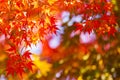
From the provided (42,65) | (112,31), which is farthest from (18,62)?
(112,31)

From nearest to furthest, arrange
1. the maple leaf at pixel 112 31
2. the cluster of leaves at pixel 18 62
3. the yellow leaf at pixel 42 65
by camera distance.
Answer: the cluster of leaves at pixel 18 62, the maple leaf at pixel 112 31, the yellow leaf at pixel 42 65

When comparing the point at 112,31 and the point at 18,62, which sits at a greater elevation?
the point at 18,62

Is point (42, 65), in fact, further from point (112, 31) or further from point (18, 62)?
point (112, 31)

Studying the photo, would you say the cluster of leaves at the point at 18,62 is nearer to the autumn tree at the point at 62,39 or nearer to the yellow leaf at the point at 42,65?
the autumn tree at the point at 62,39

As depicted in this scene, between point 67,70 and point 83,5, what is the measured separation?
1.01 meters

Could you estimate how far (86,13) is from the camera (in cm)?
423

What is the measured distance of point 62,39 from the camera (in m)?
4.52

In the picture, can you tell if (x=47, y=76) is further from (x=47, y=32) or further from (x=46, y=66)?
(x=47, y=32)

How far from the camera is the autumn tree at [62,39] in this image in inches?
146

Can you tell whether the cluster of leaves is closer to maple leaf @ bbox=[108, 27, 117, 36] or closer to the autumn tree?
the autumn tree

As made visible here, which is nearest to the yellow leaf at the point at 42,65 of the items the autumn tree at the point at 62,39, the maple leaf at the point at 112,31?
the autumn tree at the point at 62,39

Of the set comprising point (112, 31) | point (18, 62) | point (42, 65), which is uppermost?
point (18, 62)

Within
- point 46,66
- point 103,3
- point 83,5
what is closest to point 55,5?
point 83,5

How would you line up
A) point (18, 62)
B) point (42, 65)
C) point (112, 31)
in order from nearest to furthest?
point (18, 62)
point (112, 31)
point (42, 65)
